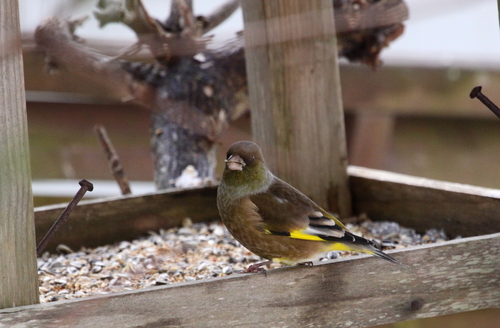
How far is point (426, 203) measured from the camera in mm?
2395

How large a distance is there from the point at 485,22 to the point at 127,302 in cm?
265

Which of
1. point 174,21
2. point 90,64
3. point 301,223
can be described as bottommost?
point 301,223

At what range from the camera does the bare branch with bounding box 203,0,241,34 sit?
10.4 feet

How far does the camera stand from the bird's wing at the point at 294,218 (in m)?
1.69

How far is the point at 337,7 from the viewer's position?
9.95 ft

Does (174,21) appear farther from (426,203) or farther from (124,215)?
(426,203)

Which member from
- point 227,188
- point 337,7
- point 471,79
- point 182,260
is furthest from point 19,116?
point 471,79

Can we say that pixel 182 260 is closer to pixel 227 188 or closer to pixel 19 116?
pixel 227 188

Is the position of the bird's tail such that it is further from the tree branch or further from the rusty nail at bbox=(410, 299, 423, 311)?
the tree branch

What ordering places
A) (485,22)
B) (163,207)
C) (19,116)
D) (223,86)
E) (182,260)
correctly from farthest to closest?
(485,22) → (223,86) → (163,207) → (182,260) → (19,116)

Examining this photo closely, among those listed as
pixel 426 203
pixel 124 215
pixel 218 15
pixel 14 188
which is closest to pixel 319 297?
pixel 14 188

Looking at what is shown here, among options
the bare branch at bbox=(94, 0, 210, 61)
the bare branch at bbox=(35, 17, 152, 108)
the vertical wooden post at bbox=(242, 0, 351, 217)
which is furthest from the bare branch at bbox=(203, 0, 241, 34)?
the vertical wooden post at bbox=(242, 0, 351, 217)

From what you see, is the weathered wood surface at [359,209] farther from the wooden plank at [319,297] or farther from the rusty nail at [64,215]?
the rusty nail at [64,215]

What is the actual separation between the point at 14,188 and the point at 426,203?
4.75ft
